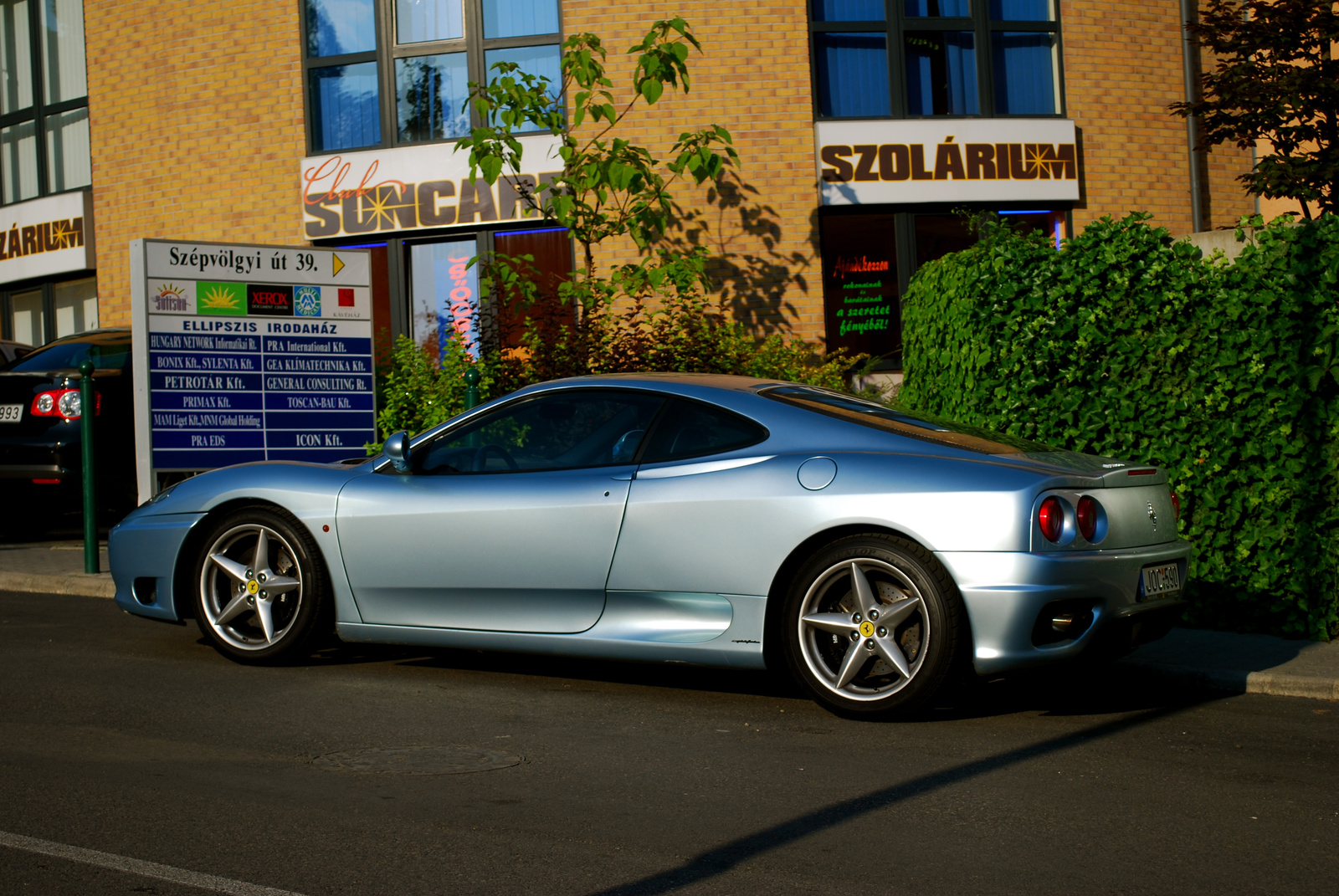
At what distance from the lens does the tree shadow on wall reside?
14633mm

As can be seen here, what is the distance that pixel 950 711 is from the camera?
18.5 feet

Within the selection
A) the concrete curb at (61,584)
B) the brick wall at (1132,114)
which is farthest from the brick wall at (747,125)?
the concrete curb at (61,584)

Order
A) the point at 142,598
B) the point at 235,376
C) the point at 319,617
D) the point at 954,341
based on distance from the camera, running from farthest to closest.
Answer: the point at 235,376, the point at 954,341, the point at 142,598, the point at 319,617

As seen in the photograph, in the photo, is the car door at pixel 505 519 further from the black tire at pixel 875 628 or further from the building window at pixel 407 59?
the building window at pixel 407 59

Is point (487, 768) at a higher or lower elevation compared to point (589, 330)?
lower

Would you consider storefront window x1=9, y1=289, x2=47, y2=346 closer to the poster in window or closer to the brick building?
the brick building

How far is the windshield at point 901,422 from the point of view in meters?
→ 5.64

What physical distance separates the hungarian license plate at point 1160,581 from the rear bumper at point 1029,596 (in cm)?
12

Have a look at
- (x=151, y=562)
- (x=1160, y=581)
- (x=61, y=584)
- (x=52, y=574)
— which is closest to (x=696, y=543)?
(x=1160, y=581)

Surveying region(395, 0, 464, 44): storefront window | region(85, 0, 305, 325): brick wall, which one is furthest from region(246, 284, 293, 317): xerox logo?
region(395, 0, 464, 44): storefront window

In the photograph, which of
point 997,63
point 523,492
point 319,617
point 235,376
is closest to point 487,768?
point 523,492

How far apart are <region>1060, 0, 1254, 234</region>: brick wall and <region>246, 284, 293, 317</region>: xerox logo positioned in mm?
9160

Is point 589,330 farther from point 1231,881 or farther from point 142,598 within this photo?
point 1231,881

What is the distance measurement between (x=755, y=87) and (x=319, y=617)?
9.86 metres
